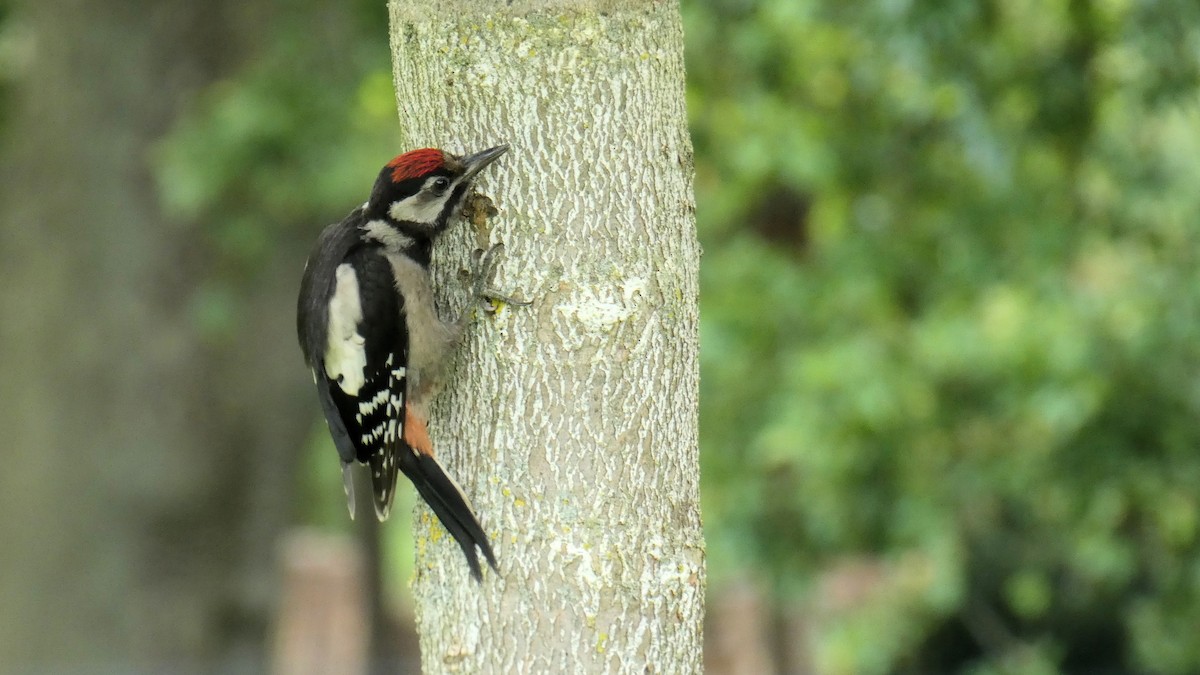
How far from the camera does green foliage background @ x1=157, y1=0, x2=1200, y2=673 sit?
586 centimetres

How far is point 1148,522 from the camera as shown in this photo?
6457 mm

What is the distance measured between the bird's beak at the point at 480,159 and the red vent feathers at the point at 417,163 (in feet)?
0.32

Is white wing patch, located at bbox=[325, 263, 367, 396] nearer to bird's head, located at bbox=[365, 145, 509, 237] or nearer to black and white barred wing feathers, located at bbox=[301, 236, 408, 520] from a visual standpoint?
black and white barred wing feathers, located at bbox=[301, 236, 408, 520]

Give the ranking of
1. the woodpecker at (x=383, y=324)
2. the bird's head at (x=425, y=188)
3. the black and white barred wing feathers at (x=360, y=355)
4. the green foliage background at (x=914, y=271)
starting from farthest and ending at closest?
the green foliage background at (x=914, y=271) → the black and white barred wing feathers at (x=360, y=355) → the woodpecker at (x=383, y=324) → the bird's head at (x=425, y=188)

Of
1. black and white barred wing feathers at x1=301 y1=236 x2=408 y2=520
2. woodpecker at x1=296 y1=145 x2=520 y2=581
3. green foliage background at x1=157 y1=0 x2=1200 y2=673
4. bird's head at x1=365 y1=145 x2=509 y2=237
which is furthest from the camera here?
green foliage background at x1=157 y1=0 x2=1200 y2=673

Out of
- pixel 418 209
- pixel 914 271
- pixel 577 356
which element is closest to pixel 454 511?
pixel 577 356

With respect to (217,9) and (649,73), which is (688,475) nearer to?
(649,73)

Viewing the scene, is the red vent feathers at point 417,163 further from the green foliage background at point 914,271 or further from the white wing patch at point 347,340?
the green foliage background at point 914,271

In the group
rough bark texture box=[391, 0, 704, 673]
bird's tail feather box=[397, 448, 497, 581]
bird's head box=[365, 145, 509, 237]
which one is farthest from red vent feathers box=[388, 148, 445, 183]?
bird's tail feather box=[397, 448, 497, 581]

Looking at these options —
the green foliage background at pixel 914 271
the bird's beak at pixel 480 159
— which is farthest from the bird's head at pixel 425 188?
the green foliage background at pixel 914 271

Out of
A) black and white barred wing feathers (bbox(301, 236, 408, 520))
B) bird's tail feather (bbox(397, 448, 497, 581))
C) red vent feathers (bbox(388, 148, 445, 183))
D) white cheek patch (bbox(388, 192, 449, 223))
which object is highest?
red vent feathers (bbox(388, 148, 445, 183))

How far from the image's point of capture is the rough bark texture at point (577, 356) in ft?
8.87

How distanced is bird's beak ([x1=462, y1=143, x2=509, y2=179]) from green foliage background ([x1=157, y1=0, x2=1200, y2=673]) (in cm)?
249

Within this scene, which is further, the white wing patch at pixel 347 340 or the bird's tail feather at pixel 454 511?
the white wing patch at pixel 347 340
